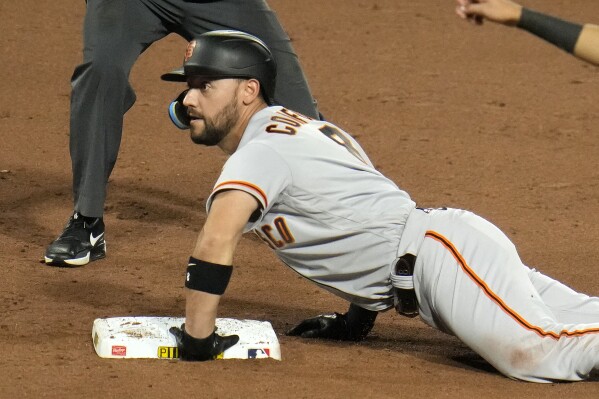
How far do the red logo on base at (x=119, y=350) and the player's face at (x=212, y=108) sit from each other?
768 mm

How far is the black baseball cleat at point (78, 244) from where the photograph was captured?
221 inches

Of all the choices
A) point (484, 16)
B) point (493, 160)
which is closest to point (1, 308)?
point (484, 16)

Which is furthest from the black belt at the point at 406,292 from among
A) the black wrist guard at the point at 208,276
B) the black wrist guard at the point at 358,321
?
the black wrist guard at the point at 208,276

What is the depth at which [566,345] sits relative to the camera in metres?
4.20

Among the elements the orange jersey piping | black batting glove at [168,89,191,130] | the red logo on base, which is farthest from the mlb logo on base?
black batting glove at [168,89,191,130]

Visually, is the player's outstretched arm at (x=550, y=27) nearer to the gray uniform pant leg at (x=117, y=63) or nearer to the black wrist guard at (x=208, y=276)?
the black wrist guard at (x=208, y=276)

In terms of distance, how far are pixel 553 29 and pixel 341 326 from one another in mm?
1562

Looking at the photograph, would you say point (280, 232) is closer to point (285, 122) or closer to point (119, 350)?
point (285, 122)

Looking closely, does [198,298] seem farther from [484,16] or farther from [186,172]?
[186,172]

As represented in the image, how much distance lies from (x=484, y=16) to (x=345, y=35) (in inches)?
265

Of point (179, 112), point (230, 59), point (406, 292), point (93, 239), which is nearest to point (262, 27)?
point (179, 112)

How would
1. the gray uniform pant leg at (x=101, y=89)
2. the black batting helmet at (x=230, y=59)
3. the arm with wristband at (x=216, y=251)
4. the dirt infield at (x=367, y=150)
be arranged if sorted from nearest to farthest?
the arm with wristband at (x=216, y=251) → the dirt infield at (x=367, y=150) → the black batting helmet at (x=230, y=59) → the gray uniform pant leg at (x=101, y=89)

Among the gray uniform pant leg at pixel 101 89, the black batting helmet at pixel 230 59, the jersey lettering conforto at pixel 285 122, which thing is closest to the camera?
the jersey lettering conforto at pixel 285 122

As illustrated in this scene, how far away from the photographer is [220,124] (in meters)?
4.44
